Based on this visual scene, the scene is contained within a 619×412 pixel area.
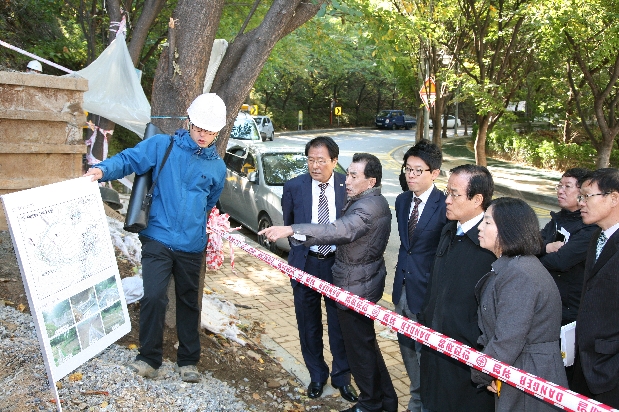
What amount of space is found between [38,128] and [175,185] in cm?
240

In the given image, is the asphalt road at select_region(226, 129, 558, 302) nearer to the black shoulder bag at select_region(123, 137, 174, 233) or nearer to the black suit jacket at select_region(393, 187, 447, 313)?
the black suit jacket at select_region(393, 187, 447, 313)

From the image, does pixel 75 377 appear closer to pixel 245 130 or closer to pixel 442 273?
pixel 442 273

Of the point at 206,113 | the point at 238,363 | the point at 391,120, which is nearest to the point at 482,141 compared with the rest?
the point at 238,363

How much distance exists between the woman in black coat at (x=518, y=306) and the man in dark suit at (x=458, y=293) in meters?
0.24

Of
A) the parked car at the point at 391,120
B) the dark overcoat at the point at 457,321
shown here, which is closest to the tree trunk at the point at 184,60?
the dark overcoat at the point at 457,321

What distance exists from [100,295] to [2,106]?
2730mm

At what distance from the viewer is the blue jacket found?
3.91 m

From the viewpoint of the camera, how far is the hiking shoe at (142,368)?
3.83 m

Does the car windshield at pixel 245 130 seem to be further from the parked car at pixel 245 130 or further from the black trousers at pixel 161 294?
the black trousers at pixel 161 294

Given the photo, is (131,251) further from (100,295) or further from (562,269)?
(562,269)

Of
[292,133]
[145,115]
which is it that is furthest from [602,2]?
[292,133]

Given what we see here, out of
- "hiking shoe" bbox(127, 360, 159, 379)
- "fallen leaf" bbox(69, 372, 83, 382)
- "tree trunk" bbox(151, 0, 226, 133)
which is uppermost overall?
"tree trunk" bbox(151, 0, 226, 133)

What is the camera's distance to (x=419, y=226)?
3857mm

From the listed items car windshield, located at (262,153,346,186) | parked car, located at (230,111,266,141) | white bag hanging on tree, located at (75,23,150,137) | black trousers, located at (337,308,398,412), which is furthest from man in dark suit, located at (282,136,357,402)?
parked car, located at (230,111,266,141)
